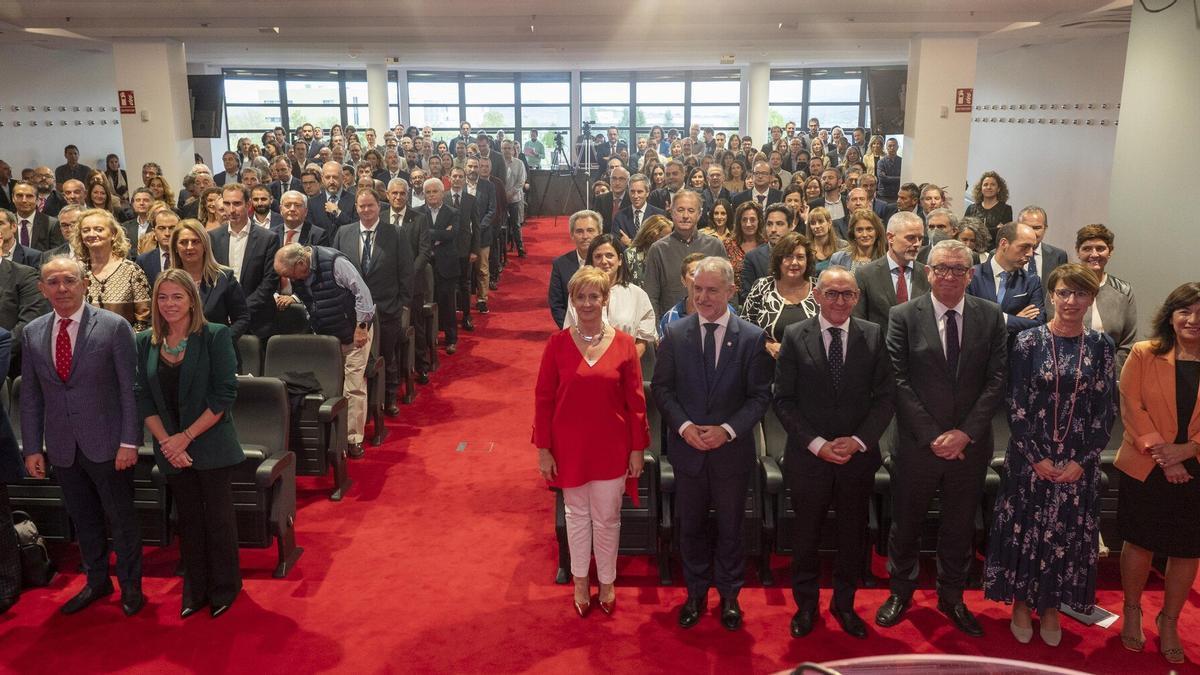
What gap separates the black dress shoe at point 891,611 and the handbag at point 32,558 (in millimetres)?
3875

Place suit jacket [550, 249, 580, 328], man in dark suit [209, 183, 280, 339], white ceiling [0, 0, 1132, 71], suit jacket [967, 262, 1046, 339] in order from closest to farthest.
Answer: suit jacket [967, 262, 1046, 339] → suit jacket [550, 249, 580, 328] → man in dark suit [209, 183, 280, 339] → white ceiling [0, 0, 1132, 71]

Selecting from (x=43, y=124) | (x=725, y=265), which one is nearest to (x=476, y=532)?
(x=725, y=265)

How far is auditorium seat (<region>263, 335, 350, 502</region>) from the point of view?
5.50 m

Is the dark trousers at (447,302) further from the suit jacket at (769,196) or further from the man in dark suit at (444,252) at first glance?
the suit jacket at (769,196)

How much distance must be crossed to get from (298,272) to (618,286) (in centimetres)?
197

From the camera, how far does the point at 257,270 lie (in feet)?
19.9

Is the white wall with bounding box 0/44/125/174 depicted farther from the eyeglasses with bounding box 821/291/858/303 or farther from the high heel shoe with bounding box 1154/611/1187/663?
the high heel shoe with bounding box 1154/611/1187/663

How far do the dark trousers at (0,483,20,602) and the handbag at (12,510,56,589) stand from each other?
69 millimetres

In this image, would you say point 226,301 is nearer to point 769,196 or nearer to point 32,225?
point 32,225

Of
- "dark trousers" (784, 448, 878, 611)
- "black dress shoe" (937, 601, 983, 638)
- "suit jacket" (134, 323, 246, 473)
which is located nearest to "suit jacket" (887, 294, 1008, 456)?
"dark trousers" (784, 448, 878, 611)

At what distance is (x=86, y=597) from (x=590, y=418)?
8.02ft

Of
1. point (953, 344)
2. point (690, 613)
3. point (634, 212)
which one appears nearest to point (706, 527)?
point (690, 613)

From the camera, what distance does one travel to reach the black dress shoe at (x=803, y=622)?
403 cm

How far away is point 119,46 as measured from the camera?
12.9 metres
